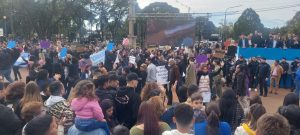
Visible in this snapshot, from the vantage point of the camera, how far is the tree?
5904 cm

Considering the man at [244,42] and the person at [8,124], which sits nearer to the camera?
the person at [8,124]

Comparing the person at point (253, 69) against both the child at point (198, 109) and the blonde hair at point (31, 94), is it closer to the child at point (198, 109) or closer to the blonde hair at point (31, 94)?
the child at point (198, 109)

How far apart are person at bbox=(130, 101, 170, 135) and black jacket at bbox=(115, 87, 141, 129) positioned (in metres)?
1.90

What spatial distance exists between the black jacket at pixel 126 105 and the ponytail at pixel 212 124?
7.34 feet

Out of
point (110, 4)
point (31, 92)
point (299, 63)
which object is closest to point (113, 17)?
point (110, 4)

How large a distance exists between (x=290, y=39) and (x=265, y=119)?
65.2 ft

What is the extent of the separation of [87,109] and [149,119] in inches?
37.0

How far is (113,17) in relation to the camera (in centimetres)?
4778

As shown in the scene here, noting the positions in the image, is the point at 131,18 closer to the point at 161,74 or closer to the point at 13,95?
the point at 161,74

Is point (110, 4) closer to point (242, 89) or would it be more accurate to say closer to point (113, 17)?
point (113, 17)

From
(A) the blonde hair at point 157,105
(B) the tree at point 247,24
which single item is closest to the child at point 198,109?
(A) the blonde hair at point 157,105

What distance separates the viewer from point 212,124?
495 centimetres

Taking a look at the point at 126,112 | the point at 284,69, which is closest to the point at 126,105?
the point at 126,112

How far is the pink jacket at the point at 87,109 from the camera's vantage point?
210 inches
